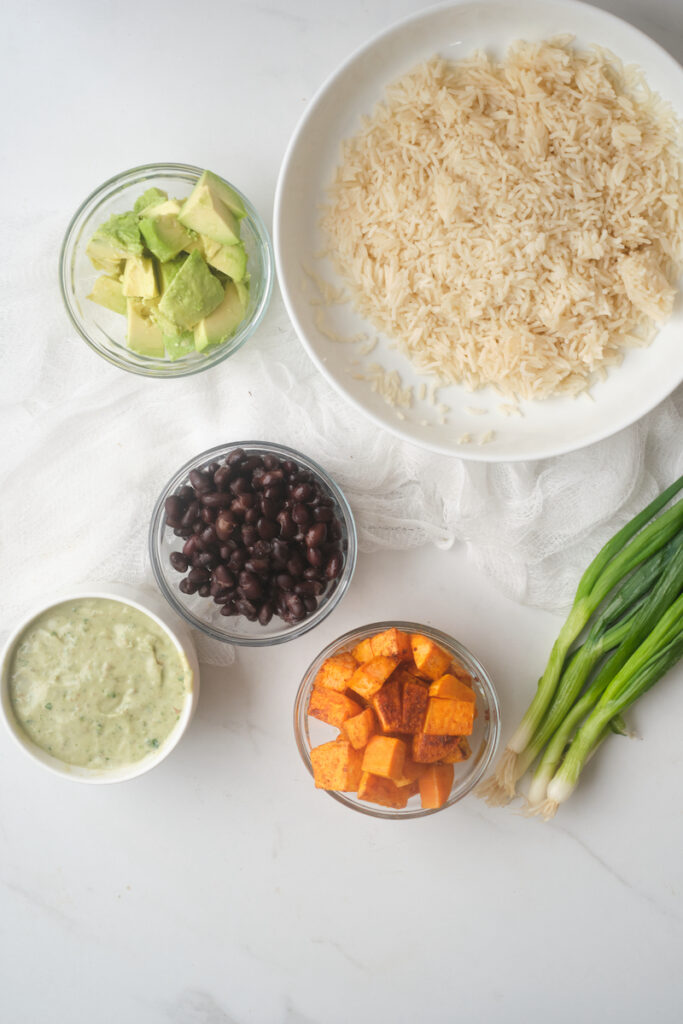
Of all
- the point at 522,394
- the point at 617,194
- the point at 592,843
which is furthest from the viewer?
the point at 592,843

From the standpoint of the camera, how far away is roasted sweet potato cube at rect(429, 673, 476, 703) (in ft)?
5.09

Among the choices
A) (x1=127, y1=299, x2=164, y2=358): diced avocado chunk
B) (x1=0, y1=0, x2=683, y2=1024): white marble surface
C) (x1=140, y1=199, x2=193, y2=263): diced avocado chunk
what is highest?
(x1=140, y1=199, x2=193, y2=263): diced avocado chunk

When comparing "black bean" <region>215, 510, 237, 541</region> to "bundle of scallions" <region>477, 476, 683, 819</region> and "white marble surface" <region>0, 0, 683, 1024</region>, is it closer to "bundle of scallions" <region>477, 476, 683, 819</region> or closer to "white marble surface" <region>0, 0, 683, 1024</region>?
"white marble surface" <region>0, 0, 683, 1024</region>

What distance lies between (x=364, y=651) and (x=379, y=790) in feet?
0.91

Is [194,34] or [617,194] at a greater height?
[617,194]

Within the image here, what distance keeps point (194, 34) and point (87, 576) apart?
1.18 metres

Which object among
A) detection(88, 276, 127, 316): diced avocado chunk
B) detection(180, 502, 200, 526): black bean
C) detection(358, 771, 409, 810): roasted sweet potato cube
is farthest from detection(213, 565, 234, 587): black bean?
detection(88, 276, 127, 316): diced avocado chunk

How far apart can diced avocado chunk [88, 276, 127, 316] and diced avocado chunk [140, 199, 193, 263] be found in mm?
123

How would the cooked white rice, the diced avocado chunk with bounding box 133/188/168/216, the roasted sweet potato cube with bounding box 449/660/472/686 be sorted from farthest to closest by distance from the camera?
the roasted sweet potato cube with bounding box 449/660/472/686 → the diced avocado chunk with bounding box 133/188/168/216 → the cooked white rice

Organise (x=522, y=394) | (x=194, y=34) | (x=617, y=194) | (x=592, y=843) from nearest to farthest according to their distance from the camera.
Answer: (x=617, y=194), (x=522, y=394), (x=194, y=34), (x=592, y=843)

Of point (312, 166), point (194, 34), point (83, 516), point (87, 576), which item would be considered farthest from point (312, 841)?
point (194, 34)

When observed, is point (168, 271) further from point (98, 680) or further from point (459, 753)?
point (459, 753)

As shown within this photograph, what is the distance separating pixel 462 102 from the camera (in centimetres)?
144

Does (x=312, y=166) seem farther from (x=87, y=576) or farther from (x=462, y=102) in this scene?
(x=87, y=576)
